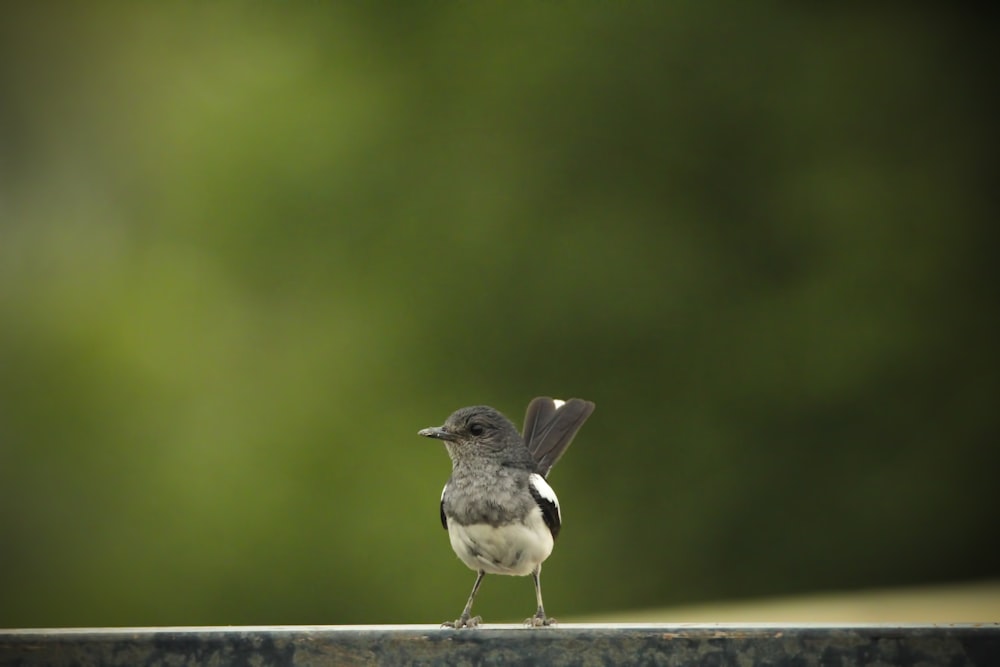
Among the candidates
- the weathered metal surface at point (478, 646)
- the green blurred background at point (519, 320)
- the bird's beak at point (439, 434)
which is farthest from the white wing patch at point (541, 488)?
the green blurred background at point (519, 320)

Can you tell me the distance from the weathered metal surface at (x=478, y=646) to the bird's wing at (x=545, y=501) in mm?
777

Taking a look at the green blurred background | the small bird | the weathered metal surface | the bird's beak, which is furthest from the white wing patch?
the green blurred background

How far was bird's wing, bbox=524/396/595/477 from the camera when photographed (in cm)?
342

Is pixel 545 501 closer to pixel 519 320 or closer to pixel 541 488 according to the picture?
pixel 541 488

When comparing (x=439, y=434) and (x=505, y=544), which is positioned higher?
(x=439, y=434)

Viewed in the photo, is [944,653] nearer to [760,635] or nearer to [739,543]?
[760,635]

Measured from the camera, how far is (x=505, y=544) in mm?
2877

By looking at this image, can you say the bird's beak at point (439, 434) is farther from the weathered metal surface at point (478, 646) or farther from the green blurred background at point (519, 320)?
the green blurred background at point (519, 320)

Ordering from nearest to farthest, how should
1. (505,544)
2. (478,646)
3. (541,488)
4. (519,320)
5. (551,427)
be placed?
(478,646)
(505,544)
(541,488)
(551,427)
(519,320)

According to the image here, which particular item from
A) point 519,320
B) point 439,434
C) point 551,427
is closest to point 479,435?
point 439,434

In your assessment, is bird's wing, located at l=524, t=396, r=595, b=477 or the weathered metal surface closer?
the weathered metal surface

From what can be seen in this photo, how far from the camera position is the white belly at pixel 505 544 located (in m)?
2.87

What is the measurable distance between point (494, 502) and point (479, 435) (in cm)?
25

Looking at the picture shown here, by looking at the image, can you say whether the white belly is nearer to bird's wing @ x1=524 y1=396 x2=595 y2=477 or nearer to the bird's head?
the bird's head
